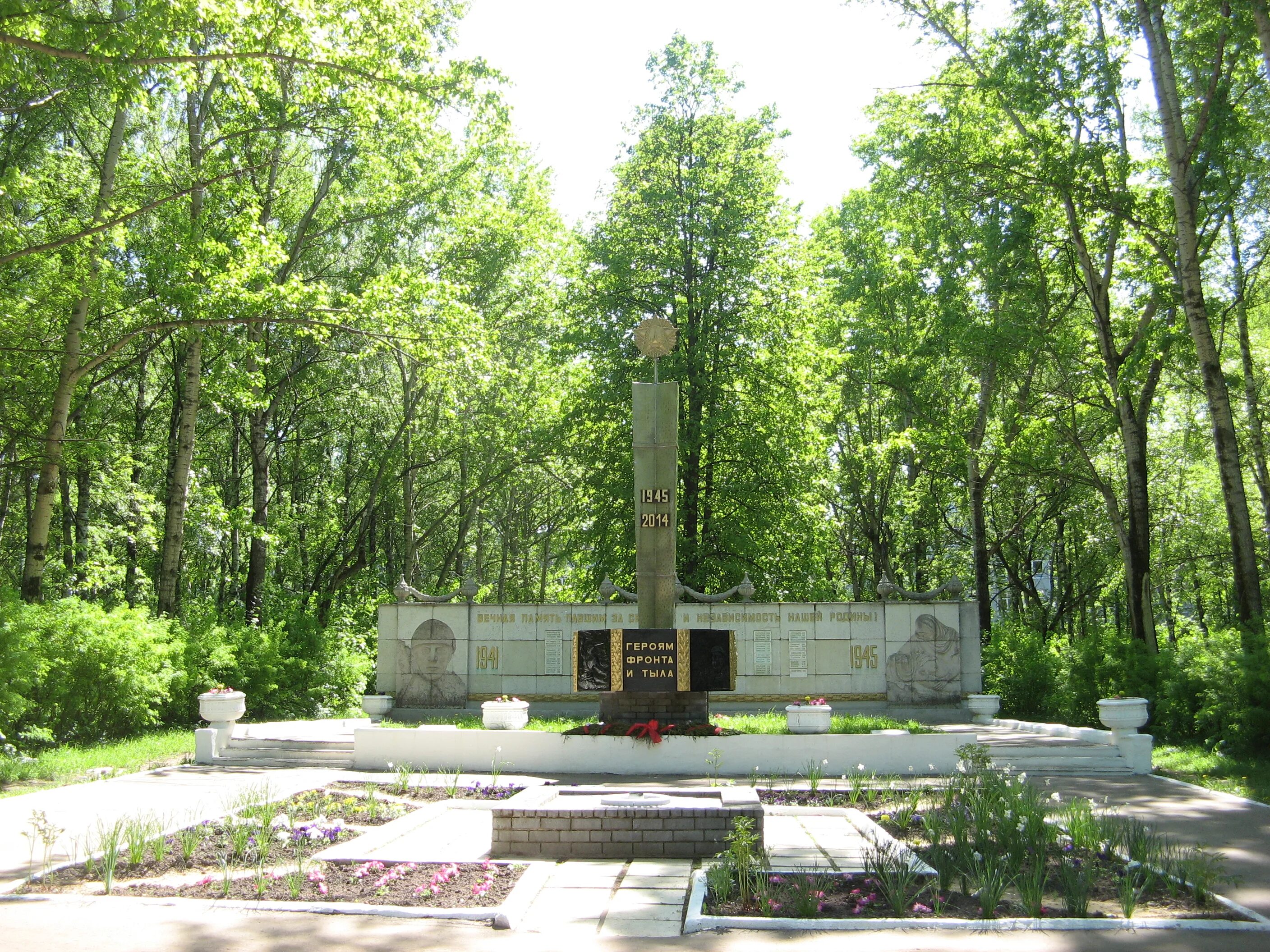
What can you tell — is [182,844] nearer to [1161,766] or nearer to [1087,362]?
[1161,766]

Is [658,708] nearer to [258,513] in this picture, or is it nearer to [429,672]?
[429,672]

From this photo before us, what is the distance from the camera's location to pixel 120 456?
20953mm

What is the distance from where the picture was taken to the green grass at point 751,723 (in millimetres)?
13992

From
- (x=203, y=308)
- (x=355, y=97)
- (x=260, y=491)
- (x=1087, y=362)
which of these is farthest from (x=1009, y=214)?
(x=260, y=491)

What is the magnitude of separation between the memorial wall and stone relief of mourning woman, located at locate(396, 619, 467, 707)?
0.02 m

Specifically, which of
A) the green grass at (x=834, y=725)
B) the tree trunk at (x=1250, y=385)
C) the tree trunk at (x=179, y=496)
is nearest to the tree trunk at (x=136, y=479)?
the tree trunk at (x=179, y=496)

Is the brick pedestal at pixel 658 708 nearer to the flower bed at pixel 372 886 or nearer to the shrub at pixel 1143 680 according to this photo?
the flower bed at pixel 372 886

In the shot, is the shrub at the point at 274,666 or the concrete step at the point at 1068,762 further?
Result: the shrub at the point at 274,666

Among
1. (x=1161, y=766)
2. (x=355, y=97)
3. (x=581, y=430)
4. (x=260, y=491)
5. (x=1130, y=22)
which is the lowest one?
(x=1161, y=766)

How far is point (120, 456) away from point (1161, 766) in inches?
792

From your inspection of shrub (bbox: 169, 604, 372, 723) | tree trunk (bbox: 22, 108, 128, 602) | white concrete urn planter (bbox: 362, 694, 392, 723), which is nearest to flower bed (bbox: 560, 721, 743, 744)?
white concrete urn planter (bbox: 362, 694, 392, 723)

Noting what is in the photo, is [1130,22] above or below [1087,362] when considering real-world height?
above

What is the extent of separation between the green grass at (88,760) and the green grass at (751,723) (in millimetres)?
3284

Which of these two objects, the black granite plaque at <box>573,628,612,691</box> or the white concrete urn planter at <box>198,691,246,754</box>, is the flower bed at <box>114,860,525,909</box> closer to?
the black granite plaque at <box>573,628,612,691</box>
